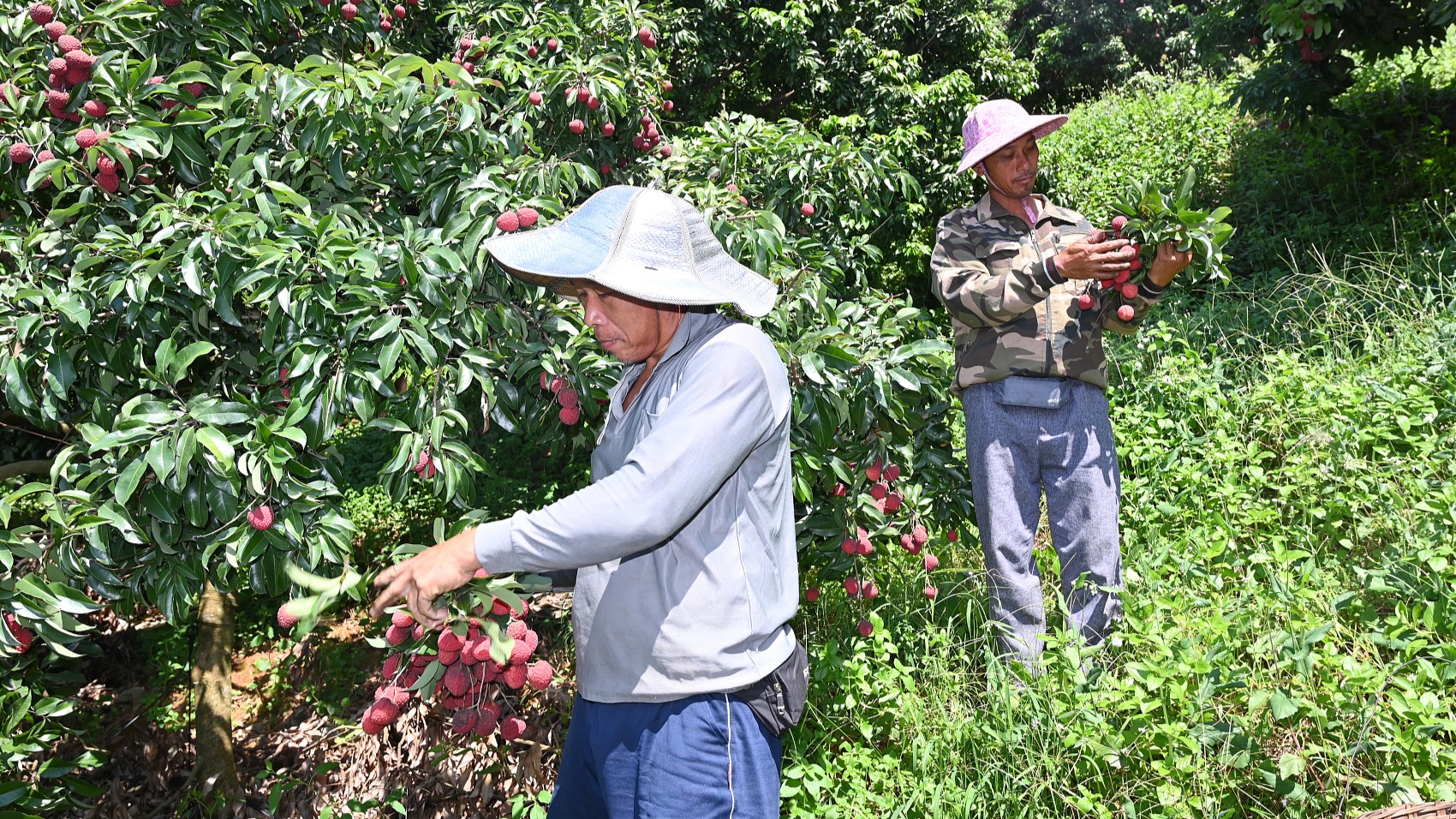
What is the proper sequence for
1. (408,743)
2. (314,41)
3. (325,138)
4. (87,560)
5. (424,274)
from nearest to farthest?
(87,560)
(424,274)
(325,138)
(408,743)
(314,41)

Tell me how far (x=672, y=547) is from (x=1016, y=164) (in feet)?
5.70

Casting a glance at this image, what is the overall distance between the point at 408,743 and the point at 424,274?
5.99 ft

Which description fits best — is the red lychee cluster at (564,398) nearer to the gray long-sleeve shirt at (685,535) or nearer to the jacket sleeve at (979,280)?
the gray long-sleeve shirt at (685,535)

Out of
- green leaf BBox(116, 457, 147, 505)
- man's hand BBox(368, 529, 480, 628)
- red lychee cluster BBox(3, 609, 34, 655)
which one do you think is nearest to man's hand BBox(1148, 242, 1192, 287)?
man's hand BBox(368, 529, 480, 628)

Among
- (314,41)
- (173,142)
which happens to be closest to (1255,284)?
(314,41)

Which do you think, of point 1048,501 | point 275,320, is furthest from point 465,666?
point 1048,501

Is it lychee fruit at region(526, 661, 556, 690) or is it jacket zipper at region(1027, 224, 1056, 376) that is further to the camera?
jacket zipper at region(1027, 224, 1056, 376)

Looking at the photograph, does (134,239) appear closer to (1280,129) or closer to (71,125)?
(71,125)

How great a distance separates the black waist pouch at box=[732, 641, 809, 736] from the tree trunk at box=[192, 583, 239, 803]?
2436mm

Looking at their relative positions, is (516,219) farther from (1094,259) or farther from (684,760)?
(1094,259)

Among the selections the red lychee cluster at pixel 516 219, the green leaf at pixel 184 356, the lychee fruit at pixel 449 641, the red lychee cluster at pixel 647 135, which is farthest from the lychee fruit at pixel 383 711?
the red lychee cluster at pixel 647 135

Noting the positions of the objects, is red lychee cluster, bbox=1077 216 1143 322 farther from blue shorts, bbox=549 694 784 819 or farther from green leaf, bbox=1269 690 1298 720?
blue shorts, bbox=549 694 784 819

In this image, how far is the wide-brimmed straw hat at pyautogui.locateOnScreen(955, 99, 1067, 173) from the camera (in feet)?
8.57

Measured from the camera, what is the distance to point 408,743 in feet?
10.5
